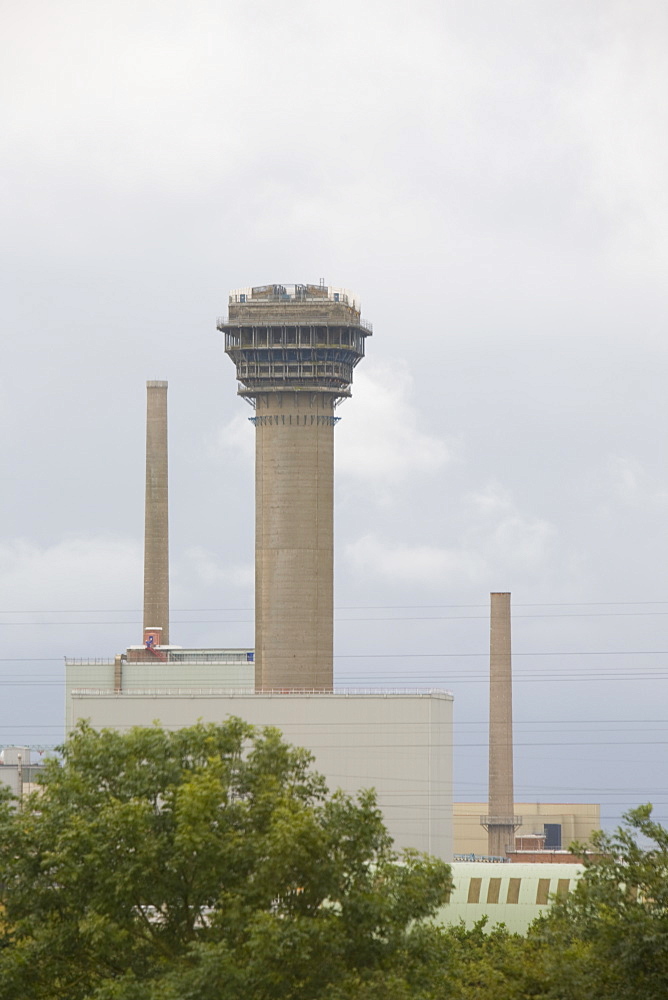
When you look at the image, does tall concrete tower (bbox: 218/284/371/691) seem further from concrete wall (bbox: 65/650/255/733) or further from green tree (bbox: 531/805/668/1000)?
green tree (bbox: 531/805/668/1000)

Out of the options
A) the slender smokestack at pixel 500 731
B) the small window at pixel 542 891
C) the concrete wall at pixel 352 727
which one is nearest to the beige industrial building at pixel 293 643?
the concrete wall at pixel 352 727

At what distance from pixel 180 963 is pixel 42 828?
3.34 m

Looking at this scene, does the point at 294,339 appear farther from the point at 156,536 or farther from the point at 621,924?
the point at 621,924

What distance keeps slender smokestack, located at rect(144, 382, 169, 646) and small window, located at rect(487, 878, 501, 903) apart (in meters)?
46.8

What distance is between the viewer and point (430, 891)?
89.6 ft

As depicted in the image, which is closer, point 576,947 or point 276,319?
point 576,947

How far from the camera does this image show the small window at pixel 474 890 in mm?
60125

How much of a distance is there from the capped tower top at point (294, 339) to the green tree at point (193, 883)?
70736mm

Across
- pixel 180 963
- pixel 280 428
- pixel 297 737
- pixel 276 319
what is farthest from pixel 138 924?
pixel 276 319

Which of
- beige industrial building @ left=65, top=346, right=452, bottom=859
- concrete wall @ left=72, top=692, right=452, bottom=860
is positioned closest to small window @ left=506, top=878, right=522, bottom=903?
beige industrial building @ left=65, top=346, right=452, bottom=859

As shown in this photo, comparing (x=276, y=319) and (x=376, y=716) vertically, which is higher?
(x=276, y=319)

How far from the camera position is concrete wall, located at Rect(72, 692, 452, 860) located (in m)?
83.8

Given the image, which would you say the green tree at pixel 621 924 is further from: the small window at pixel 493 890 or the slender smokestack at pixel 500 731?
the slender smokestack at pixel 500 731

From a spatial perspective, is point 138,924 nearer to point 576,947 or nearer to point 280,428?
point 576,947
